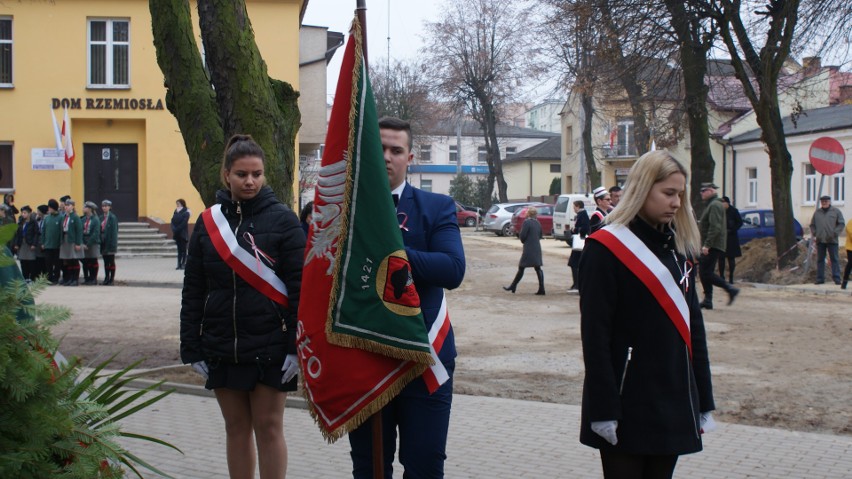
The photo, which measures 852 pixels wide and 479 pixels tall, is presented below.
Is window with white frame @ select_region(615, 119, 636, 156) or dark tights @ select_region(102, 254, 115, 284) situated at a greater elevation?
window with white frame @ select_region(615, 119, 636, 156)

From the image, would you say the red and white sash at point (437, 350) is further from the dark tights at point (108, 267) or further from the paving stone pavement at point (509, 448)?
the dark tights at point (108, 267)

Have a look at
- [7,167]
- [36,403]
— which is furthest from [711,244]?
[7,167]

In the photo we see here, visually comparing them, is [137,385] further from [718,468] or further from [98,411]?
[98,411]

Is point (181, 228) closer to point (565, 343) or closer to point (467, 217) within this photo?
point (565, 343)

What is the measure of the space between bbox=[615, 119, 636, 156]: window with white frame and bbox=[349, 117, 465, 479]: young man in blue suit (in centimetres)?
5950

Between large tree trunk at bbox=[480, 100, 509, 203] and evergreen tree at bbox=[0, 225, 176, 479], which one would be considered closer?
evergreen tree at bbox=[0, 225, 176, 479]

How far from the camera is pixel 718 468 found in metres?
6.09

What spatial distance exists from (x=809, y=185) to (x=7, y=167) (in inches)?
1267

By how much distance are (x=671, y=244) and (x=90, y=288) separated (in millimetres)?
19035

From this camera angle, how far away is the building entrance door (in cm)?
3294

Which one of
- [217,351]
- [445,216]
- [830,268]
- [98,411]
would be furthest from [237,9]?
[830,268]

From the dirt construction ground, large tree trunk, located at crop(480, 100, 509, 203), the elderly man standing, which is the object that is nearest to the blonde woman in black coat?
the dirt construction ground

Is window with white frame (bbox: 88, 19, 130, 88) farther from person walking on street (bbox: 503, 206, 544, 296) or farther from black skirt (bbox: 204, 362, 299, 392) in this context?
black skirt (bbox: 204, 362, 299, 392)

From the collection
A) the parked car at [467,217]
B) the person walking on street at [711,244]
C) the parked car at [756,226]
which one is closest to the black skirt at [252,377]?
the person walking on street at [711,244]
